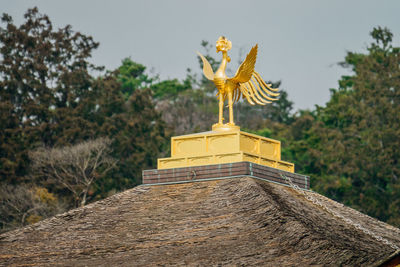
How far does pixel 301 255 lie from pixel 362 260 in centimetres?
117

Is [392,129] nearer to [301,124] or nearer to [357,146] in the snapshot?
[357,146]

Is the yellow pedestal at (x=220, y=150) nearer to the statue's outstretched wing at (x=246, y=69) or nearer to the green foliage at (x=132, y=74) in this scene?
the statue's outstretched wing at (x=246, y=69)

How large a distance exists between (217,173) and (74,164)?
21.9 metres

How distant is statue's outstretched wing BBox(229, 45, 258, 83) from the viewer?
78.8 feet

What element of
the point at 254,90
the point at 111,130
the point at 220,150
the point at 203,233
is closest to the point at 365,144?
the point at 111,130

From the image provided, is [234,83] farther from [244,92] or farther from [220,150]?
[220,150]

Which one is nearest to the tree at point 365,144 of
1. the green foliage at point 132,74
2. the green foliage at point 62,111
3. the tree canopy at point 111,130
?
the tree canopy at point 111,130

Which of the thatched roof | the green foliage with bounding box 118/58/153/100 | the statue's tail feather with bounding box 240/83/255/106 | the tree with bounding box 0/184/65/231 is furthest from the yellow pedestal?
the green foliage with bounding box 118/58/153/100

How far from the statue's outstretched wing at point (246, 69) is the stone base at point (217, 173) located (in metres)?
2.68

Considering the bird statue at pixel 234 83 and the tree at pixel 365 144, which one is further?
the tree at pixel 365 144

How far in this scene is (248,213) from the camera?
20.3 metres

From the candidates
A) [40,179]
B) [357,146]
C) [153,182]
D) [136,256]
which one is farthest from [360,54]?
[136,256]

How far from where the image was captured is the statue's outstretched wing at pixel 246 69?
78.8 feet

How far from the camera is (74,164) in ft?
143
